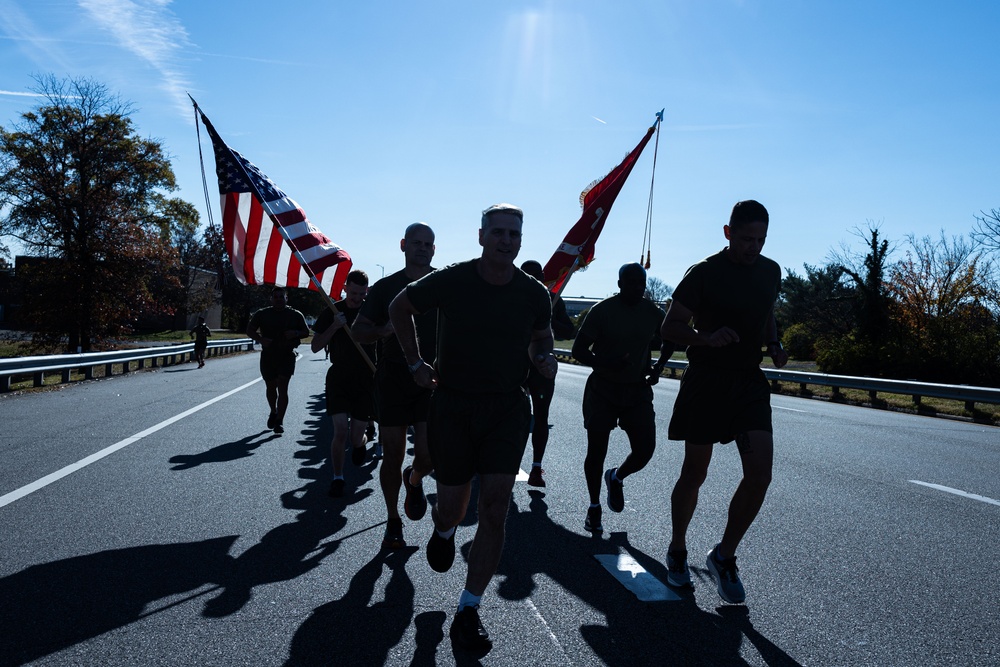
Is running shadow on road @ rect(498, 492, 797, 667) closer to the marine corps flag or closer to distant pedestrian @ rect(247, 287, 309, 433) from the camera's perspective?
the marine corps flag

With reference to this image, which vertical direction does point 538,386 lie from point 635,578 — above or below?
above

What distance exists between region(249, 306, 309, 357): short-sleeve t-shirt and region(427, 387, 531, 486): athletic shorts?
6840 mm

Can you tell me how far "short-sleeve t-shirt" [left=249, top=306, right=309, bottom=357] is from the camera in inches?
413

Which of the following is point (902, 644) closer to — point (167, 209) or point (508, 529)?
point (508, 529)

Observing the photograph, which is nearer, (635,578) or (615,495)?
(635,578)

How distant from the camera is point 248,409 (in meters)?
14.1

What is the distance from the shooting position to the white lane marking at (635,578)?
4.34m

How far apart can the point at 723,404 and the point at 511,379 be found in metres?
1.23

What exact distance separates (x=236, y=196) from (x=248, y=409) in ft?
15.9

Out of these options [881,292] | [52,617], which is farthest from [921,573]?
[881,292]

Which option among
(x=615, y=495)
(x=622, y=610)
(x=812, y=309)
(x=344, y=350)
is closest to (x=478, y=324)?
(x=622, y=610)

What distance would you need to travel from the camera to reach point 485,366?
12.8ft

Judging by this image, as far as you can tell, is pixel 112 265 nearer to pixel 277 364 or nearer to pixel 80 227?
pixel 80 227

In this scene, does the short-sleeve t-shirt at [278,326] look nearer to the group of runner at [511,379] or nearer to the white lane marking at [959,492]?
the group of runner at [511,379]
